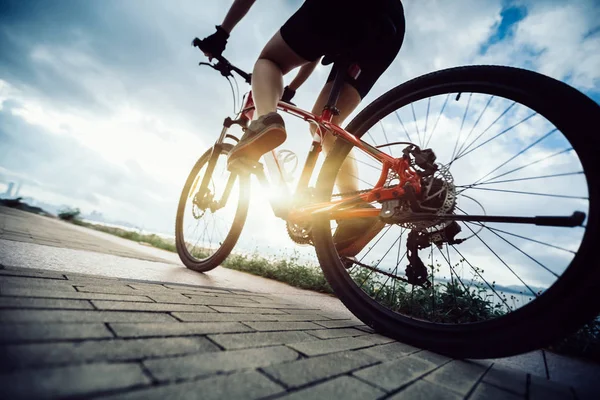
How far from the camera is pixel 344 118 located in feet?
7.45

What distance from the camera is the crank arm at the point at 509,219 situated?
3.19 feet

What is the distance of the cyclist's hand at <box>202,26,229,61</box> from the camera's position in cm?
214

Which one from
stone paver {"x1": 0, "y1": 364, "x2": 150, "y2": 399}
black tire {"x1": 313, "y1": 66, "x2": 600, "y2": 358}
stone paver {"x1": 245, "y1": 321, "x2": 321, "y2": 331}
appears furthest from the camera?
stone paver {"x1": 245, "y1": 321, "x2": 321, "y2": 331}

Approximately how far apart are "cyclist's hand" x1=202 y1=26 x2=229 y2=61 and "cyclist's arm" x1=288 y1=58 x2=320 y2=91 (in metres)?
0.70

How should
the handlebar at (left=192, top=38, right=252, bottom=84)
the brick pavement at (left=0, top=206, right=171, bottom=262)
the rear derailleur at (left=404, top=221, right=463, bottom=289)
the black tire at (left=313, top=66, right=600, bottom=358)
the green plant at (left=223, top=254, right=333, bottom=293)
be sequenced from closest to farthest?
the black tire at (left=313, top=66, right=600, bottom=358)
the rear derailleur at (left=404, top=221, right=463, bottom=289)
the brick pavement at (left=0, top=206, right=171, bottom=262)
the handlebar at (left=192, top=38, right=252, bottom=84)
the green plant at (left=223, top=254, right=333, bottom=293)

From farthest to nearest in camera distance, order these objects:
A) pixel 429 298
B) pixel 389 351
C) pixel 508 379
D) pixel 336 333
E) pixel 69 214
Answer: pixel 69 214
pixel 429 298
pixel 336 333
pixel 389 351
pixel 508 379

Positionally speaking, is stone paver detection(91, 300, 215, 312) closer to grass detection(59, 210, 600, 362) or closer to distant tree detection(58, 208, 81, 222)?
grass detection(59, 210, 600, 362)

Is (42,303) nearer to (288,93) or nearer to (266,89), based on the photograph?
(266,89)

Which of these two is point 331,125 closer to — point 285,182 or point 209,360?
point 285,182

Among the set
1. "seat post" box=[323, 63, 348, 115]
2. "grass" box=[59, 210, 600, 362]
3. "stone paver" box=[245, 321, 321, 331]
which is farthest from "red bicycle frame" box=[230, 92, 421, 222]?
"stone paver" box=[245, 321, 321, 331]

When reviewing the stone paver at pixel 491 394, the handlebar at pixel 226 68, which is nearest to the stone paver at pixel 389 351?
the stone paver at pixel 491 394

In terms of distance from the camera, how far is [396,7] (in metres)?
1.69

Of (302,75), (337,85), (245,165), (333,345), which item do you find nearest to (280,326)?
(333,345)

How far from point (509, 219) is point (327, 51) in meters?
1.40
